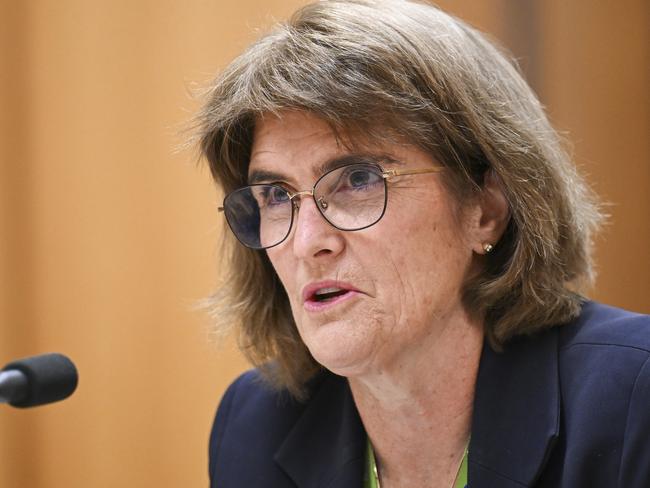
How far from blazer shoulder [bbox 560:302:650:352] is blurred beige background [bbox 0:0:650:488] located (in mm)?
1178

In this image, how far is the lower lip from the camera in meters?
1.49

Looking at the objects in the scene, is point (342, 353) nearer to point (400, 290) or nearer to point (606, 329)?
point (400, 290)

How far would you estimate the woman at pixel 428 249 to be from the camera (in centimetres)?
145

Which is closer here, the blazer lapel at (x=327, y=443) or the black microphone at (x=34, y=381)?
the black microphone at (x=34, y=381)

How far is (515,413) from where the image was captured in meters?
1.50

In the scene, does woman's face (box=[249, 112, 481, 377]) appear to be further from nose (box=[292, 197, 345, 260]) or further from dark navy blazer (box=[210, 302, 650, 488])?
dark navy blazer (box=[210, 302, 650, 488])

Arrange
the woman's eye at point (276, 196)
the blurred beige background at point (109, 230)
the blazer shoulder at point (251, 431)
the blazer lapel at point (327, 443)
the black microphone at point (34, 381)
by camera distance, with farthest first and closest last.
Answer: the blurred beige background at point (109, 230)
the blazer shoulder at point (251, 431)
the blazer lapel at point (327, 443)
the woman's eye at point (276, 196)
the black microphone at point (34, 381)

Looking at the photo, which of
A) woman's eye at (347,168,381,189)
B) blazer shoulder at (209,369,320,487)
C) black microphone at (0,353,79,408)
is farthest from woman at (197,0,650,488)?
black microphone at (0,353,79,408)

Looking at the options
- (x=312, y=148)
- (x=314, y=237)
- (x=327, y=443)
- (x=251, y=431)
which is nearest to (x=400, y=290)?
(x=314, y=237)

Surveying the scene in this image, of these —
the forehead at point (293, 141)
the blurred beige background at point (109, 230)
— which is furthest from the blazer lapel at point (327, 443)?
the blurred beige background at point (109, 230)

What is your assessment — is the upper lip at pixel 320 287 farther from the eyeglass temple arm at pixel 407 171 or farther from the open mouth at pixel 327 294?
the eyeglass temple arm at pixel 407 171

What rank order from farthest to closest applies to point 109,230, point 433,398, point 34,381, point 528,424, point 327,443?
1. point 109,230
2. point 327,443
3. point 433,398
4. point 528,424
5. point 34,381

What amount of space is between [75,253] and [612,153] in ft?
5.32

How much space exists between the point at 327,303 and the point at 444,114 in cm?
42
